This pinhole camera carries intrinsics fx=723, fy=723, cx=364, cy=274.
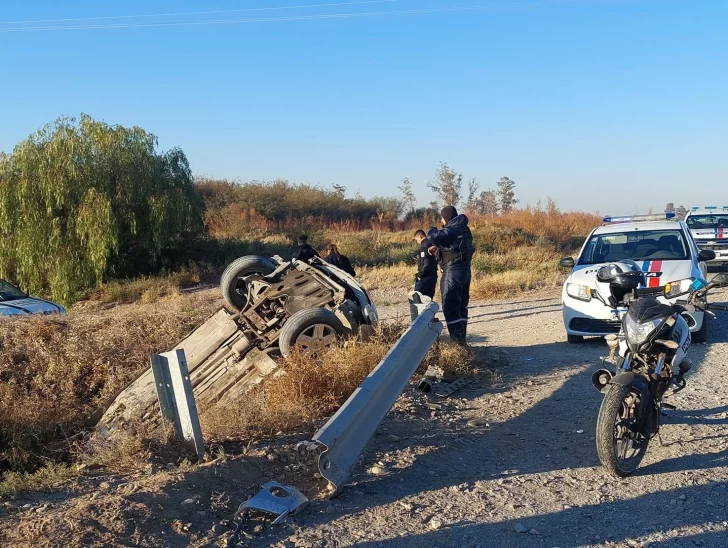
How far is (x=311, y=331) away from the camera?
24.2 feet

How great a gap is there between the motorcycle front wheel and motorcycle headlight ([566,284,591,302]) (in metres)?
4.82

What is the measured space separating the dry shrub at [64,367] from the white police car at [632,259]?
5.21m

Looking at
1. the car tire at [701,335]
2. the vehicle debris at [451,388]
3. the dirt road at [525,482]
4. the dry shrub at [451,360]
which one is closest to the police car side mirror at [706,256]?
the car tire at [701,335]

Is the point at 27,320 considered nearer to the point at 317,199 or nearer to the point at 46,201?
the point at 46,201

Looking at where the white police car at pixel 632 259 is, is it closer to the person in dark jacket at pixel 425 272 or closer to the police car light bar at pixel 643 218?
the police car light bar at pixel 643 218

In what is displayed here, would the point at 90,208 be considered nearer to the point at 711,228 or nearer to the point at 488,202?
the point at 711,228

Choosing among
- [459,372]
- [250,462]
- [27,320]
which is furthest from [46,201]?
[250,462]

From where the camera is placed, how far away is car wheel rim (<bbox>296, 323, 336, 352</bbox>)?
7.21 m

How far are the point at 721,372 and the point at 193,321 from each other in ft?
21.9

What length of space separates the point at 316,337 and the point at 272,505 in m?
3.28

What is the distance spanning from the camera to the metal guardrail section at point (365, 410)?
4.34 metres

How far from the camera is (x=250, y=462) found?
4.86 metres

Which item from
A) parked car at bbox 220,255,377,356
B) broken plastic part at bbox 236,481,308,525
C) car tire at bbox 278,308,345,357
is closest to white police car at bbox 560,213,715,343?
parked car at bbox 220,255,377,356

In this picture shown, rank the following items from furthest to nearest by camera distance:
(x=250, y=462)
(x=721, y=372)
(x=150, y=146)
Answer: (x=150, y=146), (x=721, y=372), (x=250, y=462)
